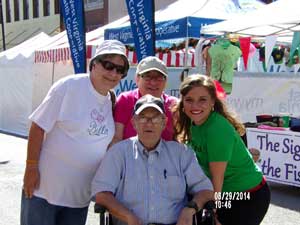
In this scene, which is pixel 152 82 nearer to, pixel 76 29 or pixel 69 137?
pixel 69 137

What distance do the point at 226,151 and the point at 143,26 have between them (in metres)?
4.59

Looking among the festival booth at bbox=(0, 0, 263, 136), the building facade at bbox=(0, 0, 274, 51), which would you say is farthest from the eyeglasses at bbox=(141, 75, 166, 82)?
the building facade at bbox=(0, 0, 274, 51)

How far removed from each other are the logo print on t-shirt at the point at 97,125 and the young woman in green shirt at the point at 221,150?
45 centimetres

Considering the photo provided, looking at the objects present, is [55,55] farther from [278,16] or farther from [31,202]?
[31,202]

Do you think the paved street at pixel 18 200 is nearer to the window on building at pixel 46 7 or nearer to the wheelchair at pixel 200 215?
the wheelchair at pixel 200 215

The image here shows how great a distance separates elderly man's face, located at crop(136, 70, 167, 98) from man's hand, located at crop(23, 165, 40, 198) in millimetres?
840

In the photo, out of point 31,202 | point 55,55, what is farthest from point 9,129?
point 31,202

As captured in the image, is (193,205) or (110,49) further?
(110,49)

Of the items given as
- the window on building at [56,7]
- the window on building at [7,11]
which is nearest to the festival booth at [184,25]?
the window on building at [56,7]

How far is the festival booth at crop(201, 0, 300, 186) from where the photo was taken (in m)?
7.12

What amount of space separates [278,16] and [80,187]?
220 inches

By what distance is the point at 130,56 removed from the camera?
11438 mm
